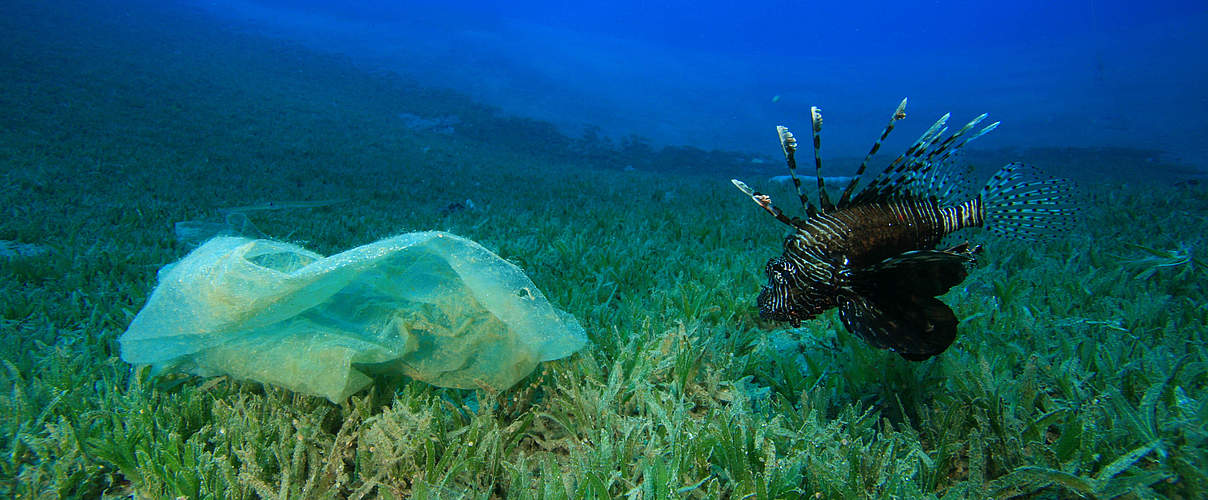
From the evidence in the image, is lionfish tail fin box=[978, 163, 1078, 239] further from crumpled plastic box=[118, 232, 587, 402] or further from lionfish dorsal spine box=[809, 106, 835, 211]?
crumpled plastic box=[118, 232, 587, 402]

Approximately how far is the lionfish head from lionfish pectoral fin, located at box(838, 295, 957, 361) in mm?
184

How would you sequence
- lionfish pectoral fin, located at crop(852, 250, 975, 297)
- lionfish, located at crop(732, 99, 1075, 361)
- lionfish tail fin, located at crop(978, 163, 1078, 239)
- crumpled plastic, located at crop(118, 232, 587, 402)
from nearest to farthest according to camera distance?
lionfish pectoral fin, located at crop(852, 250, 975, 297), lionfish, located at crop(732, 99, 1075, 361), crumpled plastic, located at crop(118, 232, 587, 402), lionfish tail fin, located at crop(978, 163, 1078, 239)

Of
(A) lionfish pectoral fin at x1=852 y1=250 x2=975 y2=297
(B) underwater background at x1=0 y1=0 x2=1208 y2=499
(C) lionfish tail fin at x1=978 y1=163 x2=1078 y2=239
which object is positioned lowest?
(B) underwater background at x1=0 y1=0 x2=1208 y2=499

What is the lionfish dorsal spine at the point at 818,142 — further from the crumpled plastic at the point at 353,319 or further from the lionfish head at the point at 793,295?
the crumpled plastic at the point at 353,319

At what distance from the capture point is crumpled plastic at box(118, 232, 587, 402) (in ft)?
5.82

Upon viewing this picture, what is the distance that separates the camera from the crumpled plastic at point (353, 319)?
5.82 ft

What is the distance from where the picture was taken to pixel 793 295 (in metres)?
1.87

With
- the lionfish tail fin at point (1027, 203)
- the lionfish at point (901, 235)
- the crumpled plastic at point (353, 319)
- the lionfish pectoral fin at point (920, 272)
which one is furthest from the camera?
the lionfish tail fin at point (1027, 203)

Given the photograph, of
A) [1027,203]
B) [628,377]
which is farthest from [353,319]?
[1027,203]

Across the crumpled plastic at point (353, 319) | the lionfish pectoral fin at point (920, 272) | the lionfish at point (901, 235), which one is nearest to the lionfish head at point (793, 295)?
the lionfish at point (901, 235)

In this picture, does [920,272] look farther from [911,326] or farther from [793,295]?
[793,295]

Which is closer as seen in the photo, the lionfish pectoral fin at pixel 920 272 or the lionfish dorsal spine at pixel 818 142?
the lionfish pectoral fin at pixel 920 272

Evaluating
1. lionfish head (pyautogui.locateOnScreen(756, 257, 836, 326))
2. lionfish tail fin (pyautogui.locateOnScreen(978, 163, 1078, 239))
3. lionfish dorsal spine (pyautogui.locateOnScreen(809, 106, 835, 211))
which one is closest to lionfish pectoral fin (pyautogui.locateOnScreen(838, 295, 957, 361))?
lionfish head (pyautogui.locateOnScreen(756, 257, 836, 326))

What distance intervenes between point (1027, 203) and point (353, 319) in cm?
308
